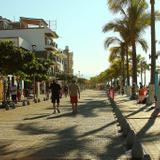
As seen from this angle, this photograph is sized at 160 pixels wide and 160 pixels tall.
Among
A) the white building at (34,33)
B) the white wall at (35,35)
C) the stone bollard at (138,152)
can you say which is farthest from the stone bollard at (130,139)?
the white wall at (35,35)

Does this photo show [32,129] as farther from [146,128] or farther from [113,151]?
[113,151]

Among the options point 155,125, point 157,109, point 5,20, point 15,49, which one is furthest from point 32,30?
Result: point 155,125

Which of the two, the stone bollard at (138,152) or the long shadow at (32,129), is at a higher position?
the stone bollard at (138,152)

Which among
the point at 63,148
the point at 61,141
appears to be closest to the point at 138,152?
the point at 63,148

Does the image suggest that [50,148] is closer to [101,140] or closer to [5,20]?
[101,140]

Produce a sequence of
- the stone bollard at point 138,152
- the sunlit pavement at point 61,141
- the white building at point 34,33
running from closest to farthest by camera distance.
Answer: the stone bollard at point 138,152 → the sunlit pavement at point 61,141 → the white building at point 34,33

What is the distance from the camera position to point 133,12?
47.2 m

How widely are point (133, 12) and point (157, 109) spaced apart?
21.9 m

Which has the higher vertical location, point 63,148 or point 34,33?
point 34,33

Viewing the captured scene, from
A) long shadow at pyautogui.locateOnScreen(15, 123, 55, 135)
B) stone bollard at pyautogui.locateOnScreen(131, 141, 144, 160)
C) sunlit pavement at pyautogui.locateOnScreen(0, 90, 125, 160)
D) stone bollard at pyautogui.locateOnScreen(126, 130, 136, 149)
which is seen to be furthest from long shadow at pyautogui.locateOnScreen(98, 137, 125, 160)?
long shadow at pyautogui.locateOnScreen(15, 123, 55, 135)

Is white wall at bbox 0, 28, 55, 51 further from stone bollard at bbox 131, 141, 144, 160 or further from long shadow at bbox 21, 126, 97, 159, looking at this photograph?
stone bollard at bbox 131, 141, 144, 160

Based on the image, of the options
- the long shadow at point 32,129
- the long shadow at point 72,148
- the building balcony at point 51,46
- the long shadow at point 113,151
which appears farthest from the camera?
the building balcony at point 51,46

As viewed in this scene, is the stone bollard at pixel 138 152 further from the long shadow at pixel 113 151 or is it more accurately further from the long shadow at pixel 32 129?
the long shadow at pixel 32 129

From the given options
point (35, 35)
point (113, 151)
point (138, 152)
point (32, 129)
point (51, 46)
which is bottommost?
point (113, 151)
